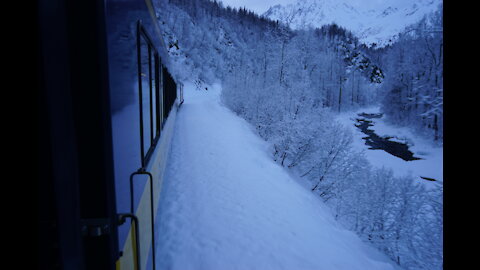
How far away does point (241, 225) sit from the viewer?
16.9 feet

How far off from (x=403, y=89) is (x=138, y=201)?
40849 millimetres

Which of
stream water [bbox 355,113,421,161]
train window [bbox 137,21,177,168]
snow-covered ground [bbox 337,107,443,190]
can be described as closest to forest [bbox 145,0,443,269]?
snow-covered ground [bbox 337,107,443,190]

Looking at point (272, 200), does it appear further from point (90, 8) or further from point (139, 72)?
point (90, 8)

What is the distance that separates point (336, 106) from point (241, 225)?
163ft

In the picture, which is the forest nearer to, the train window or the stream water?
the stream water

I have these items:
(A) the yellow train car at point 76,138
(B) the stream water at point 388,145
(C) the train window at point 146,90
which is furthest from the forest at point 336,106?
(A) the yellow train car at point 76,138

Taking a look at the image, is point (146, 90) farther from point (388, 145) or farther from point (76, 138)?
point (388, 145)

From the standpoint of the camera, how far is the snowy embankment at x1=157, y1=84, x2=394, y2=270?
4211 millimetres

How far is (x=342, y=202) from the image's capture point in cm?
1058

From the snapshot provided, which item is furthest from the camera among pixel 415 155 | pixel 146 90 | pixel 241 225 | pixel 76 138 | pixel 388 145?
pixel 388 145

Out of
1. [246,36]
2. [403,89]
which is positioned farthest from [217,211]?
[246,36]

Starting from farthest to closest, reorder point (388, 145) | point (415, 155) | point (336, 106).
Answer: point (336, 106) → point (388, 145) → point (415, 155)

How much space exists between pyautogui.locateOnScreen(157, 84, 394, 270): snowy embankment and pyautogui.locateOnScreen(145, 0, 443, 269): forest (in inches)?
149

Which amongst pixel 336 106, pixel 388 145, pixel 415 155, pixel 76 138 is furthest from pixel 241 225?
pixel 336 106
